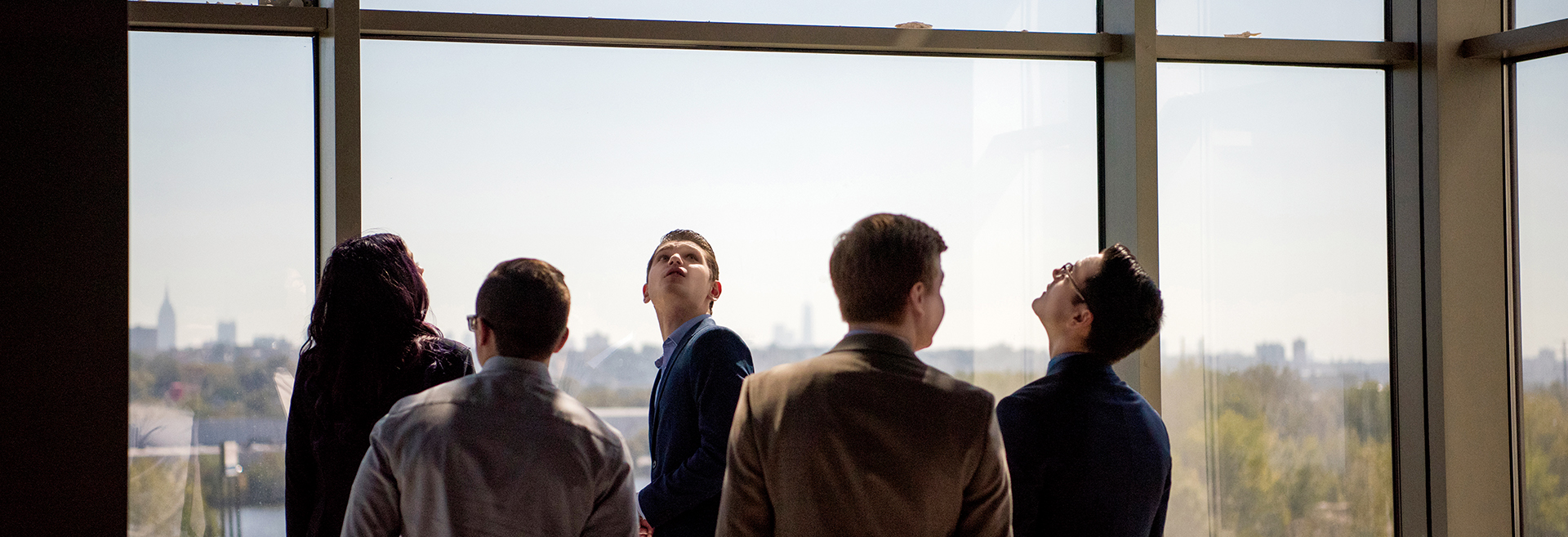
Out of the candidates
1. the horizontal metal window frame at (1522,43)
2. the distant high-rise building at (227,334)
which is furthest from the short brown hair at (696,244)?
the horizontal metal window frame at (1522,43)

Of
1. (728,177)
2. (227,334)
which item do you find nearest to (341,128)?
(227,334)

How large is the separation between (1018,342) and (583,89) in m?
1.53

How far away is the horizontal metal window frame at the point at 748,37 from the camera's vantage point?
8.98 ft

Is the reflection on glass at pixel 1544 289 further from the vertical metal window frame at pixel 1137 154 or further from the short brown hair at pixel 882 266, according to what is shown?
the short brown hair at pixel 882 266

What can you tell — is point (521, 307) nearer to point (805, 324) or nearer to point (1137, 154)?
point (805, 324)

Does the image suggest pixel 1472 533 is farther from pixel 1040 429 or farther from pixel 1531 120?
pixel 1040 429

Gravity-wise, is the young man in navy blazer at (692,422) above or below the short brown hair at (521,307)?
below

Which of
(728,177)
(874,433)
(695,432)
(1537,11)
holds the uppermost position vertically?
(1537,11)

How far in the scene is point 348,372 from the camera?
6.38ft

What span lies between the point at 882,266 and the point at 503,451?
667 mm

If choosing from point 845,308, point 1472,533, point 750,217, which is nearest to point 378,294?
point 845,308

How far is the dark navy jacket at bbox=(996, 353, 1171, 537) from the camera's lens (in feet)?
5.97

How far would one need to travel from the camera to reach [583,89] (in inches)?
119

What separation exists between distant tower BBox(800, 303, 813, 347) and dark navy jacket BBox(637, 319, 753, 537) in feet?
2.69
